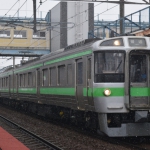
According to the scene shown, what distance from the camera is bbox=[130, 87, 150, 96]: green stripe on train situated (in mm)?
11617

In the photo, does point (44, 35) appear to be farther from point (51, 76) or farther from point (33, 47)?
point (51, 76)

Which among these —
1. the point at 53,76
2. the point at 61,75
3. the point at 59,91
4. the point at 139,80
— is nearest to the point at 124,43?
the point at 139,80

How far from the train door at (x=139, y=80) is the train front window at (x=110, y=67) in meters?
0.29

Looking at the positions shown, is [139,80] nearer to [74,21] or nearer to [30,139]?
[30,139]

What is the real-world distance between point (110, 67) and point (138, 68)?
0.73m

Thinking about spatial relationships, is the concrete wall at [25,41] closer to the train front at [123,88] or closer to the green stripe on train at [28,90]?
the green stripe on train at [28,90]

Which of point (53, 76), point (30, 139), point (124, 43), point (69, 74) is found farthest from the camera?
point (53, 76)

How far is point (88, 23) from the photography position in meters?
42.5

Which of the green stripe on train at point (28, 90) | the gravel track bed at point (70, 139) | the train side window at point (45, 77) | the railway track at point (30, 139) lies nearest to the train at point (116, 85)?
the gravel track bed at point (70, 139)

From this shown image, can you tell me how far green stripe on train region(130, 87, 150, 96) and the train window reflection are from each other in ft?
0.73

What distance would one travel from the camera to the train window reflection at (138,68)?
1172 centimetres

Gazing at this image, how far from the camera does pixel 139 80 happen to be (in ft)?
38.5

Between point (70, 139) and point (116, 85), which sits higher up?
point (116, 85)

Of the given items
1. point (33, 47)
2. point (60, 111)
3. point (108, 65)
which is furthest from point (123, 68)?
point (33, 47)
